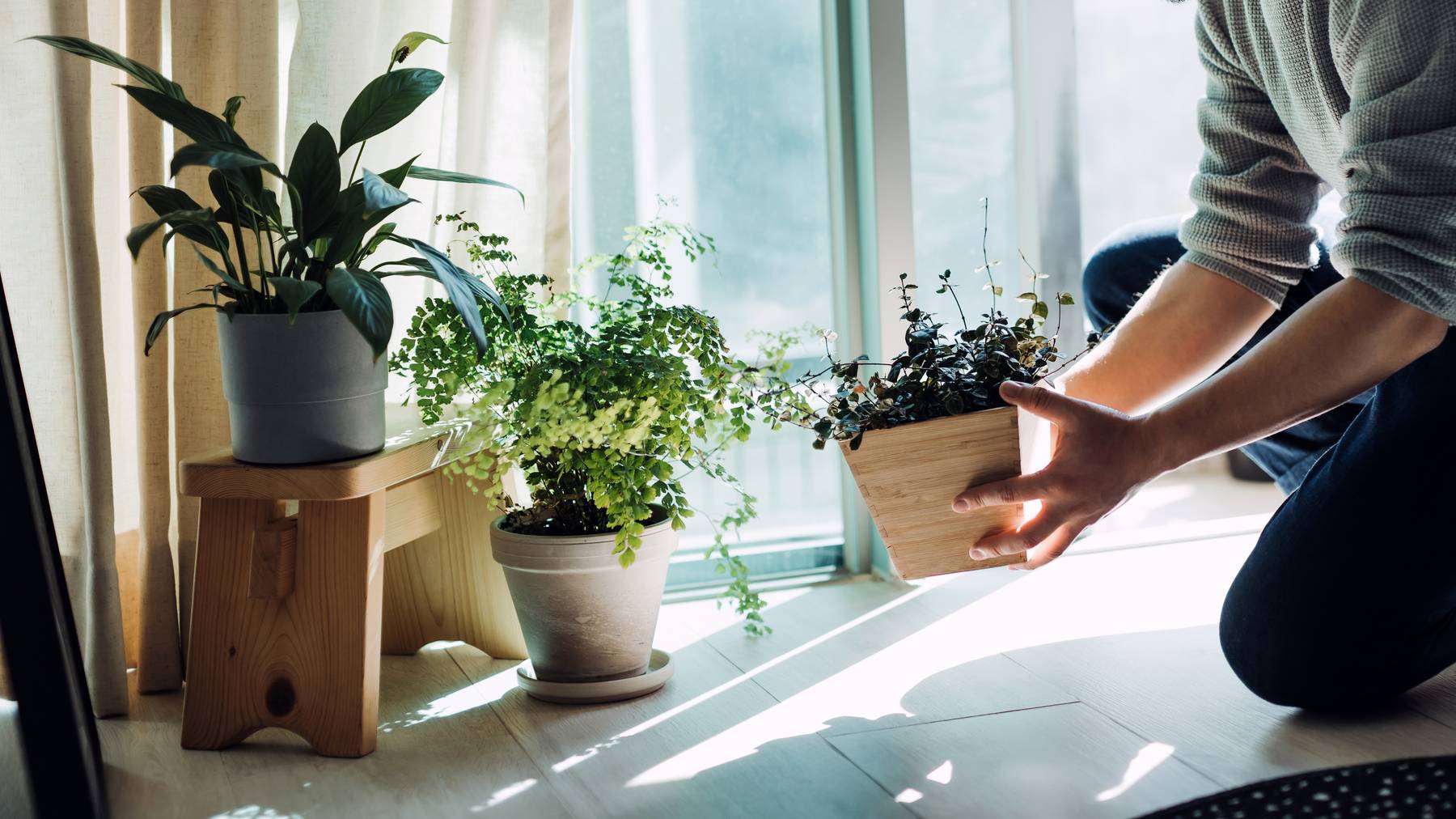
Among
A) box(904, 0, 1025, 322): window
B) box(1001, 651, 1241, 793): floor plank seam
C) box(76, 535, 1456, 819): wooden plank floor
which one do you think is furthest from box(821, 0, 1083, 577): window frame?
box(1001, 651, 1241, 793): floor plank seam

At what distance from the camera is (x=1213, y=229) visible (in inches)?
55.5

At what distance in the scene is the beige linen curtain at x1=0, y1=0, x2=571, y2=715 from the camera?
1489mm

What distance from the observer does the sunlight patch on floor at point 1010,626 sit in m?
1.38

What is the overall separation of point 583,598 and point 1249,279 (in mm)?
874

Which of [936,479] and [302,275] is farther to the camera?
[302,275]

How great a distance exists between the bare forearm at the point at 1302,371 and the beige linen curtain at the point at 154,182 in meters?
0.92

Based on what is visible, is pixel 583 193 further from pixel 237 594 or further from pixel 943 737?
pixel 943 737

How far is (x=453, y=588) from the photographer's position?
1.70 metres

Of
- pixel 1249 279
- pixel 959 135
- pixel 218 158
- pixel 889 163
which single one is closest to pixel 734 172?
pixel 889 163

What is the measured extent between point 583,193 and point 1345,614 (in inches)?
47.8

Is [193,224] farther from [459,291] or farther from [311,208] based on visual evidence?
[459,291]

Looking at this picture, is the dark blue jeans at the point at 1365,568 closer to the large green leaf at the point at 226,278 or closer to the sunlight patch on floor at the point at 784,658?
the sunlight patch on floor at the point at 784,658

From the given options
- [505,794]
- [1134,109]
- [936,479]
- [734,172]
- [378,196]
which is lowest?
[505,794]

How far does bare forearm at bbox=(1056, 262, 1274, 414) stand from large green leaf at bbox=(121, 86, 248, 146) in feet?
3.18
